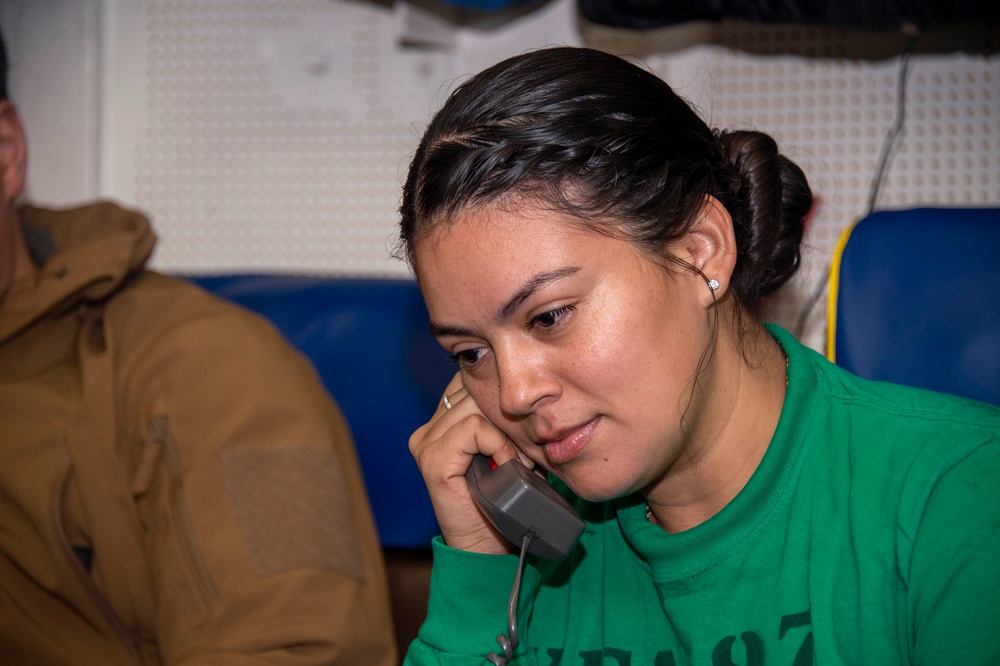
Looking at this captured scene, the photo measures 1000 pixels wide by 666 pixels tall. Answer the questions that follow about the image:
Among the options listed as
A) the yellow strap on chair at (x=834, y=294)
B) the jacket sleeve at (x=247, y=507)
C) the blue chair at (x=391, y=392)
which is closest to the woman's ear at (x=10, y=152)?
the jacket sleeve at (x=247, y=507)

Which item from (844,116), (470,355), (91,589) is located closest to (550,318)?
(470,355)

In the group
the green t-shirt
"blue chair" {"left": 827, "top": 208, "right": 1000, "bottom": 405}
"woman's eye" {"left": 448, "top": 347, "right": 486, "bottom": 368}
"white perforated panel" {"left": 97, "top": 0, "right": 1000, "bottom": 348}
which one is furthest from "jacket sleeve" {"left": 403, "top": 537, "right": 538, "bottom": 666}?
"white perforated panel" {"left": 97, "top": 0, "right": 1000, "bottom": 348}

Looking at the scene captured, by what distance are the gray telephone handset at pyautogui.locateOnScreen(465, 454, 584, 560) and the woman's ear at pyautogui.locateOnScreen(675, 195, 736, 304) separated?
0.33 metres

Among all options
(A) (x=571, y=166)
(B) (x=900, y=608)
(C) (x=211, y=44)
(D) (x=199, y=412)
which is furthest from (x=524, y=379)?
(C) (x=211, y=44)

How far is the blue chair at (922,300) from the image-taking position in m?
1.34

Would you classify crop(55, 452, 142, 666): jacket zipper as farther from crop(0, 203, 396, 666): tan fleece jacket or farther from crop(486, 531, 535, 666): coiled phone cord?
crop(486, 531, 535, 666): coiled phone cord

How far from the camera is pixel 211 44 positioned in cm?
261

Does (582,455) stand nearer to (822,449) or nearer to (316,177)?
(822,449)

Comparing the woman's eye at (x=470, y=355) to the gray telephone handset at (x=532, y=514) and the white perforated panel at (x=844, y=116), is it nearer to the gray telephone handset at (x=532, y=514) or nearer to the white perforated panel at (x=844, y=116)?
the gray telephone handset at (x=532, y=514)

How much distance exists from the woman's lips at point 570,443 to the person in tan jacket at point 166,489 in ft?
1.67

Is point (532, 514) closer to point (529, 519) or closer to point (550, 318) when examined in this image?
point (529, 519)

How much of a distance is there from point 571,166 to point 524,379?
9.8 inches

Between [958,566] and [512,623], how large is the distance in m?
0.51

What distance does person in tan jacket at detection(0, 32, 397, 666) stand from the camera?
1410 millimetres
